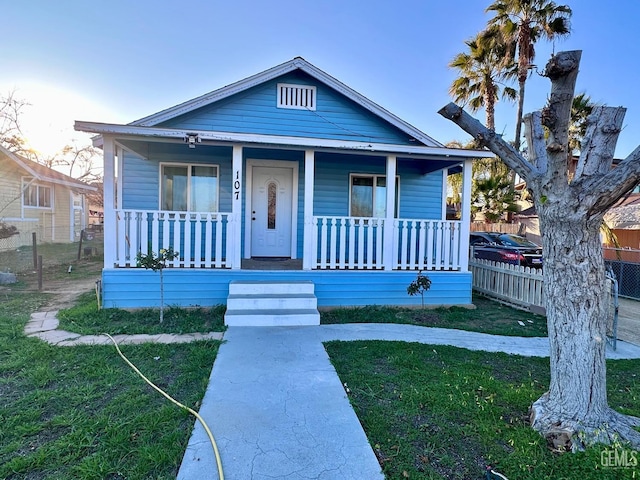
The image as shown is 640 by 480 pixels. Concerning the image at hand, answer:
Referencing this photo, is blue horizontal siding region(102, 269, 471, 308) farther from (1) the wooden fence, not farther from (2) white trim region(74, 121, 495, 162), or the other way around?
(2) white trim region(74, 121, 495, 162)

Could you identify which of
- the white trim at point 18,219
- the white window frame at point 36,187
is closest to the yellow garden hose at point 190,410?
the white trim at point 18,219

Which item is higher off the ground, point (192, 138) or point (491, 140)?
point (192, 138)

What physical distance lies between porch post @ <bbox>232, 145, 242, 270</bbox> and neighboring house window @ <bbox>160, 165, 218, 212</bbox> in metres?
2.03

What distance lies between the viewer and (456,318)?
5855 mm

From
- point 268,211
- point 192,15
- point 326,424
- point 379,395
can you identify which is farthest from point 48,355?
point 192,15

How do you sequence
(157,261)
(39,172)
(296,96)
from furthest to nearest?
(39,172) < (296,96) < (157,261)

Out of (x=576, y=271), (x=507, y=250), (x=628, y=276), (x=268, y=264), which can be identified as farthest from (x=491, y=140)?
(x=628, y=276)

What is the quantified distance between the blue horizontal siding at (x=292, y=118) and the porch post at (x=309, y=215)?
202cm

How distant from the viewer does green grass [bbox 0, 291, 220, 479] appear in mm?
2088

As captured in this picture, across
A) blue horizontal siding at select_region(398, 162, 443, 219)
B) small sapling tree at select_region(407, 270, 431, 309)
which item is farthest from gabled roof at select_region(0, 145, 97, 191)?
small sapling tree at select_region(407, 270, 431, 309)

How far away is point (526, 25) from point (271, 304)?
15.6 meters

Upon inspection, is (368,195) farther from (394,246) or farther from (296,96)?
(296,96)

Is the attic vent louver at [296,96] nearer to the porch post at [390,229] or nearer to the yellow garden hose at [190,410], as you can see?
the porch post at [390,229]

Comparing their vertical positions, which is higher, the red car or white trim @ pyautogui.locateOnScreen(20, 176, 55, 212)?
white trim @ pyautogui.locateOnScreen(20, 176, 55, 212)
